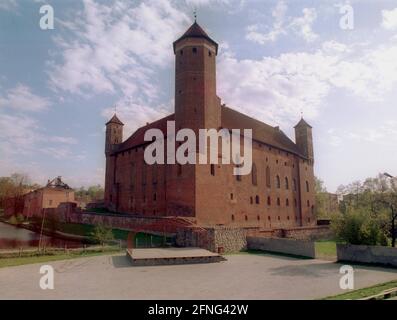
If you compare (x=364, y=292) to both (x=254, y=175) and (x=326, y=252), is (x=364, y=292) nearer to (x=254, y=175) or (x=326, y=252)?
(x=326, y=252)

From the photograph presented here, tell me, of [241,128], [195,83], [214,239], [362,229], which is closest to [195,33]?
[195,83]

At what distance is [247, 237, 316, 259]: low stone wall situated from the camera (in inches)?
748

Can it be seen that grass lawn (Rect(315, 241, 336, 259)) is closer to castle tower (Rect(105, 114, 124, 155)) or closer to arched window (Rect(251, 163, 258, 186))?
arched window (Rect(251, 163, 258, 186))

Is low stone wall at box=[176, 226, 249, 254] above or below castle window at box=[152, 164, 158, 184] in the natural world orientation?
below

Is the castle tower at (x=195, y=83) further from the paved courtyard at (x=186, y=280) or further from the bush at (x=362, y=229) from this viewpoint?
the paved courtyard at (x=186, y=280)

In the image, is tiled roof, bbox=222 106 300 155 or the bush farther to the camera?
tiled roof, bbox=222 106 300 155

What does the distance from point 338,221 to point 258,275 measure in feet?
24.2

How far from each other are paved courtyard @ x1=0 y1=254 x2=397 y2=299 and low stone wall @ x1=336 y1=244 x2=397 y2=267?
1070 mm

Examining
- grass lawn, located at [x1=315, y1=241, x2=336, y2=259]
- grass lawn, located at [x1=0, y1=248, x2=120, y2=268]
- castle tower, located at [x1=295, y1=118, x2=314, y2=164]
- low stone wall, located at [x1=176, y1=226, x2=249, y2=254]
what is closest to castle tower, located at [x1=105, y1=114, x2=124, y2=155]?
low stone wall, located at [x1=176, y1=226, x2=249, y2=254]

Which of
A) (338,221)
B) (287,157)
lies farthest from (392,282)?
(287,157)

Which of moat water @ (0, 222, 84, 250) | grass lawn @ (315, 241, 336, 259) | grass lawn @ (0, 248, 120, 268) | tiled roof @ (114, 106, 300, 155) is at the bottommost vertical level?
grass lawn @ (315, 241, 336, 259)

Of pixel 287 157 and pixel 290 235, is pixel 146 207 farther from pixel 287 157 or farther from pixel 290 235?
pixel 287 157

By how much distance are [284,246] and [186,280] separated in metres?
10.5
